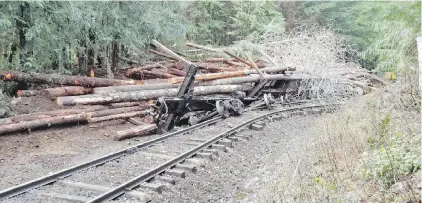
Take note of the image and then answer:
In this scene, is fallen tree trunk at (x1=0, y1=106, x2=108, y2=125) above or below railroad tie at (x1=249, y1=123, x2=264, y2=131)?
above

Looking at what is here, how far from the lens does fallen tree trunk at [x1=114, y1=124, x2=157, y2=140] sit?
432 inches

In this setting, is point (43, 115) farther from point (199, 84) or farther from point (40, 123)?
point (199, 84)

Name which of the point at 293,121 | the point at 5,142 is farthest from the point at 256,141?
the point at 5,142

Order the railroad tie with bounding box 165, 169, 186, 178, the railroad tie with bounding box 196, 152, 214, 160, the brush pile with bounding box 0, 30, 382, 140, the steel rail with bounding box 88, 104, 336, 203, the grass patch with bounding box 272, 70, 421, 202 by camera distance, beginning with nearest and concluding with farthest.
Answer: the grass patch with bounding box 272, 70, 421, 202 < the steel rail with bounding box 88, 104, 336, 203 < the railroad tie with bounding box 165, 169, 186, 178 < the railroad tie with bounding box 196, 152, 214, 160 < the brush pile with bounding box 0, 30, 382, 140

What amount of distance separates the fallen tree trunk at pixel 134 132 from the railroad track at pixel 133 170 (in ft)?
3.46

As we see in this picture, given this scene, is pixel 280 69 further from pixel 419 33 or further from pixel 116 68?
pixel 419 33

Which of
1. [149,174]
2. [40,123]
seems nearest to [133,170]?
[149,174]

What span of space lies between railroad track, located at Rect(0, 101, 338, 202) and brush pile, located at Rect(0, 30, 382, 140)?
2.13m

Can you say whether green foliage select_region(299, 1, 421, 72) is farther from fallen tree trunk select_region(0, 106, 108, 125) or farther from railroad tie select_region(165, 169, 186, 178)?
fallen tree trunk select_region(0, 106, 108, 125)

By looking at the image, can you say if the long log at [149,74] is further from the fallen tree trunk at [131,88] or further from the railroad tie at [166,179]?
the railroad tie at [166,179]

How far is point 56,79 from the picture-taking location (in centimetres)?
1268

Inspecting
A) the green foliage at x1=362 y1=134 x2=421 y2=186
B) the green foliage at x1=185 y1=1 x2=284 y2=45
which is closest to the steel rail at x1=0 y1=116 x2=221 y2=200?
the green foliage at x1=362 y1=134 x2=421 y2=186

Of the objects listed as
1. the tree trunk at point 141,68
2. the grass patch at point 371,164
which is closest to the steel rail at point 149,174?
the grass patch at point 371,164

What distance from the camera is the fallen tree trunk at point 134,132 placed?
10961 millimetres
